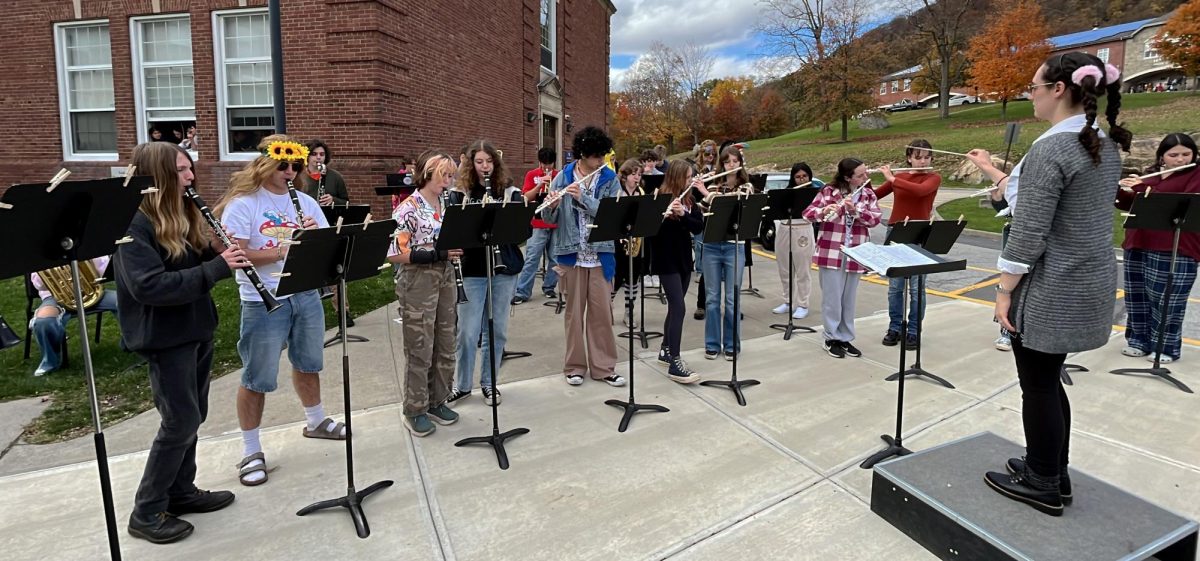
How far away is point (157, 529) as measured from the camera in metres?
3.08

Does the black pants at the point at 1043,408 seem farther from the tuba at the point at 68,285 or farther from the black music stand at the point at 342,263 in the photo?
the tuba at the point at 68,285

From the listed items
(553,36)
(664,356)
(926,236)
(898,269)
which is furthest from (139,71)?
(898,269)

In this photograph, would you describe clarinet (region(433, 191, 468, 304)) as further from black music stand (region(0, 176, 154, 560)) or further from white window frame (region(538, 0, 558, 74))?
white window frame (region(538, 0, 558, 74))

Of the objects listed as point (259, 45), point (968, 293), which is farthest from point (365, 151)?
point (968, 293)

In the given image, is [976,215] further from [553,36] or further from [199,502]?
[199,502]

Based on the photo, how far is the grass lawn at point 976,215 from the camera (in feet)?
47.7

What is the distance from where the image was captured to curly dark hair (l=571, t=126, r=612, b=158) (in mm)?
4887

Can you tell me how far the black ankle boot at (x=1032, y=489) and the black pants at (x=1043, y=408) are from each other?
0.04 m

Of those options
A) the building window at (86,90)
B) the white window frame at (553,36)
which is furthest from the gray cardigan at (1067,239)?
the white window frame at (553,36)

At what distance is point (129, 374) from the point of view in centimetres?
550

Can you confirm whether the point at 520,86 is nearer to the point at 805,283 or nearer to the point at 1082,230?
the point at 805,283

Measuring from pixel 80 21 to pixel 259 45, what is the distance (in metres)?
4.10

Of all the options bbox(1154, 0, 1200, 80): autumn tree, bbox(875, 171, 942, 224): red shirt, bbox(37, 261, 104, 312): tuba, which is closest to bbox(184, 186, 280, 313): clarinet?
bbox(37, 261, 104, 312): tuba

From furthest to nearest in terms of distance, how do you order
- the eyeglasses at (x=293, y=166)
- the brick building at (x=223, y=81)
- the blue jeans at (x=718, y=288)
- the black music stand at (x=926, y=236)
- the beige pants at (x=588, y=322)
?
the brick building at (x=223, y=81) < the blue jeans at (x=718, y=288) < the black music stand at (x=926, y=236) < the beige pants at (x=588, y=322) < the eyeglasses at (x=293, y=166)
